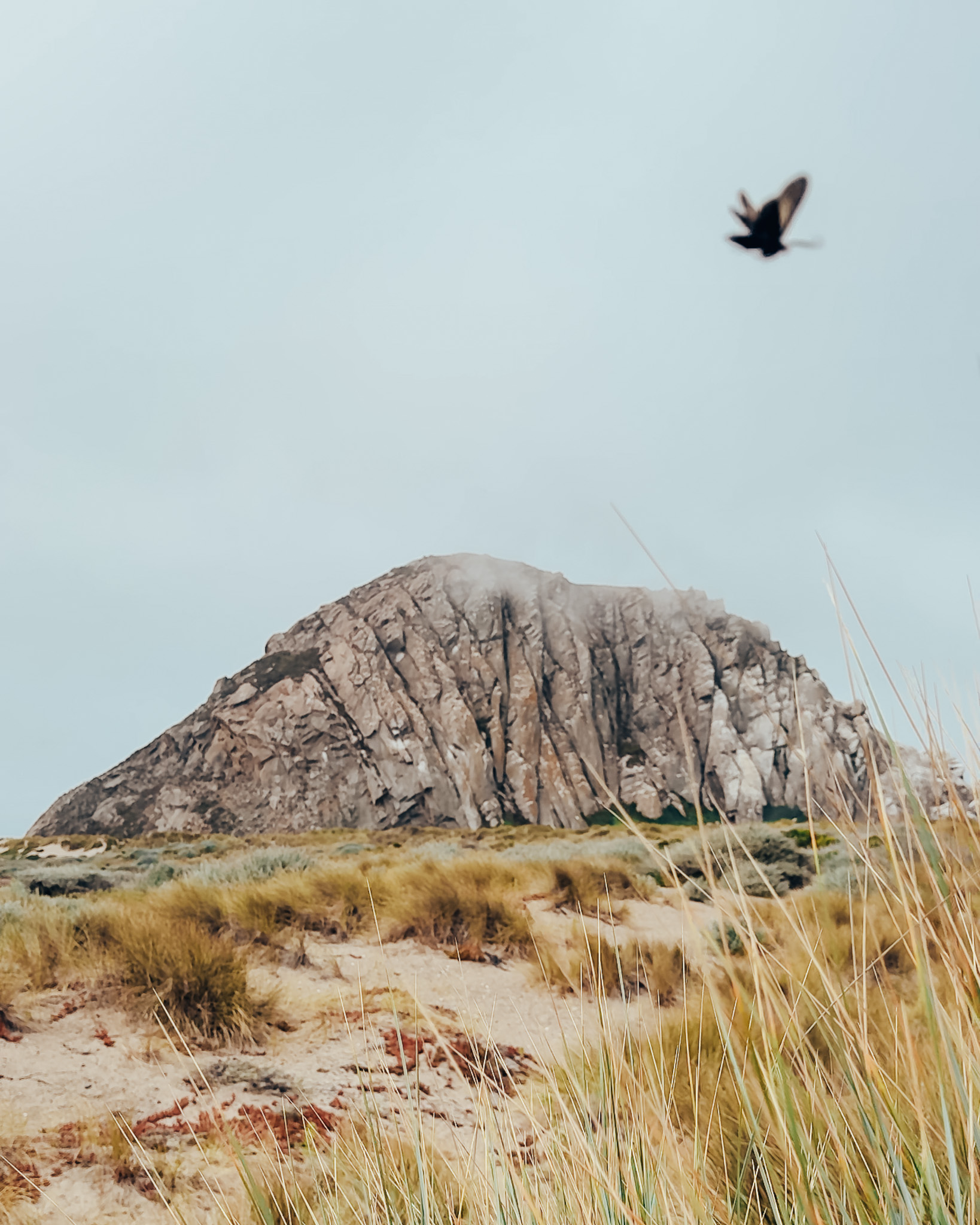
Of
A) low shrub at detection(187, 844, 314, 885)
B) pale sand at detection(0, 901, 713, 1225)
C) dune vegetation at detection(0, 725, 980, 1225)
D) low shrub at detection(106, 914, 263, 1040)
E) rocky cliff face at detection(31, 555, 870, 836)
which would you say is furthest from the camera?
rocky cliff face at detection(31, 555, 870, 836)

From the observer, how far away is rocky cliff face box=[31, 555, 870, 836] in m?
62.1

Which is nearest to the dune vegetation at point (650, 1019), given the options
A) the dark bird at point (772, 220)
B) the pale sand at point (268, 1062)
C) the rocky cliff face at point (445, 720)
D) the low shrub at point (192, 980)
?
the low shrub at point (192, 980)

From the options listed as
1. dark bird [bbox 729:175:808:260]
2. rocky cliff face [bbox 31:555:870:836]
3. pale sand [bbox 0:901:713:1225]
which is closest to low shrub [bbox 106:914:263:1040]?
pale sand [bbox 0:901:713:1225]

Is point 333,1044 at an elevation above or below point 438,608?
below

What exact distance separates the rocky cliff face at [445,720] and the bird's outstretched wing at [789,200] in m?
55.8

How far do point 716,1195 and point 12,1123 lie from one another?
3020 millimetres

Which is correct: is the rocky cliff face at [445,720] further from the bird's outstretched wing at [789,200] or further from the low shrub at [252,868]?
the bird's outstretched wing at [789,200]

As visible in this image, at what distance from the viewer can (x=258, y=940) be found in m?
5.65

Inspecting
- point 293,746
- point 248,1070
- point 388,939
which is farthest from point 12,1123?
point 293,746

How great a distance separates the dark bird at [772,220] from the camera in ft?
4.85

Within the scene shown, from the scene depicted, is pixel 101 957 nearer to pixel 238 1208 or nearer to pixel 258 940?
pixel 258 940

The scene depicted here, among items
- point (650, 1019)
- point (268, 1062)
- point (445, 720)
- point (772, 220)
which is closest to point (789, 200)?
point (772, 220)

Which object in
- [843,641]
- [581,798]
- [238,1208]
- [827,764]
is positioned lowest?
[581,798]

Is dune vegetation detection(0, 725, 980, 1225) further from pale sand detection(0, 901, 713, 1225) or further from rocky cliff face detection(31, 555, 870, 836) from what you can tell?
rocky cliff face detection(31, 555, 870, 836)
